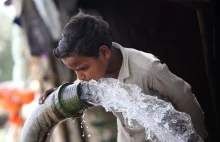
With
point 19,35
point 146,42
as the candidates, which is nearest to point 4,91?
point 19,35

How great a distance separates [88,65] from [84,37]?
80 mm

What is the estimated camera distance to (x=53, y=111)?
3.85ft

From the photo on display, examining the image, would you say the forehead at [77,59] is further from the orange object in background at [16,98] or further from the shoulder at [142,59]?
the orange object in background at [16,98]

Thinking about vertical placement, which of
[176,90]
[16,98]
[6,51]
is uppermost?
[176,90]

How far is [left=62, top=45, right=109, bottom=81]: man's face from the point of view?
116 centimetres

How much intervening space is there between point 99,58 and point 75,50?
7cm

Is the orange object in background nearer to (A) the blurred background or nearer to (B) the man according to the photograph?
(A) the blurred background

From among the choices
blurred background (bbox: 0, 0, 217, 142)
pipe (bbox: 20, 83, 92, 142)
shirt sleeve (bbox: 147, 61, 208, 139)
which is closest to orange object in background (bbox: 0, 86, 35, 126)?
blurred background (bbox: 0, 0, 217, 142)

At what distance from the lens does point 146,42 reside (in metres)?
1.33

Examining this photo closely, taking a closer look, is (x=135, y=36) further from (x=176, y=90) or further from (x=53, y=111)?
(x=53, y=111)

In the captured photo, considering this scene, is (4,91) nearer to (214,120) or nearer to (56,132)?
(56,132)

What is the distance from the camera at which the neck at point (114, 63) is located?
121cm

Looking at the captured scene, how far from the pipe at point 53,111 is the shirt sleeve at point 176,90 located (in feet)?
0.64

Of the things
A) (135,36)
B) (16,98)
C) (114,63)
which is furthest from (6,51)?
(114,63)
